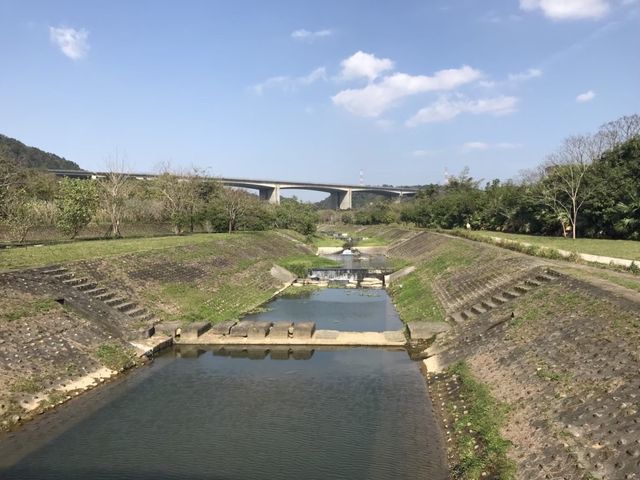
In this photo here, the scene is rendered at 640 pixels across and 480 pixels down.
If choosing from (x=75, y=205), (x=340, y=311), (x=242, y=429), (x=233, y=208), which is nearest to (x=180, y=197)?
(x=233, y=208)

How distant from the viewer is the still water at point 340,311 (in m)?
27.3

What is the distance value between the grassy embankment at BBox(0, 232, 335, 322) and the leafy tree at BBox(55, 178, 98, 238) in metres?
6.66

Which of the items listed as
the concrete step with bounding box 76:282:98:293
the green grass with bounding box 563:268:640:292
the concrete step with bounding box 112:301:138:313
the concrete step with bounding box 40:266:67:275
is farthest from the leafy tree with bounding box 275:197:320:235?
the green grass with bounding box 563:268:640:292

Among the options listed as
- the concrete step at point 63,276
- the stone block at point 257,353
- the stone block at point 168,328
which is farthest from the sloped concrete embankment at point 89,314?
the stone block at point 257,353

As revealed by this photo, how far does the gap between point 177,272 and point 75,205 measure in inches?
561

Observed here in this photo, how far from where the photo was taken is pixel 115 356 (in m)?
18.7

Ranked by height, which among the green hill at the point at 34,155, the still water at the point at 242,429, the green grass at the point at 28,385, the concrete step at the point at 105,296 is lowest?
the still water at the point at 242,429

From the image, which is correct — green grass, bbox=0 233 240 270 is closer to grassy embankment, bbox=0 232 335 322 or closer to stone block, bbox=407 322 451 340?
grassy embankment, bbox=0 232 335 322

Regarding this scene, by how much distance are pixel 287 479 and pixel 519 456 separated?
5.18m

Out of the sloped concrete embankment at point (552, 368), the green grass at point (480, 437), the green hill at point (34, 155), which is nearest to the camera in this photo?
the sloped concrete embankment at point (552, 368)

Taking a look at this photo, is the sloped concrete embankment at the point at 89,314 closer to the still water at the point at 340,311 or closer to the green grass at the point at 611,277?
the still water at the point at 340,311

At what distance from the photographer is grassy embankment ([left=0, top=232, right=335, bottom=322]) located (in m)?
26.2

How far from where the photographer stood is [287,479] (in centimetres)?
1084

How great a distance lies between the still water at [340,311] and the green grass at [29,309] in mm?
11958
